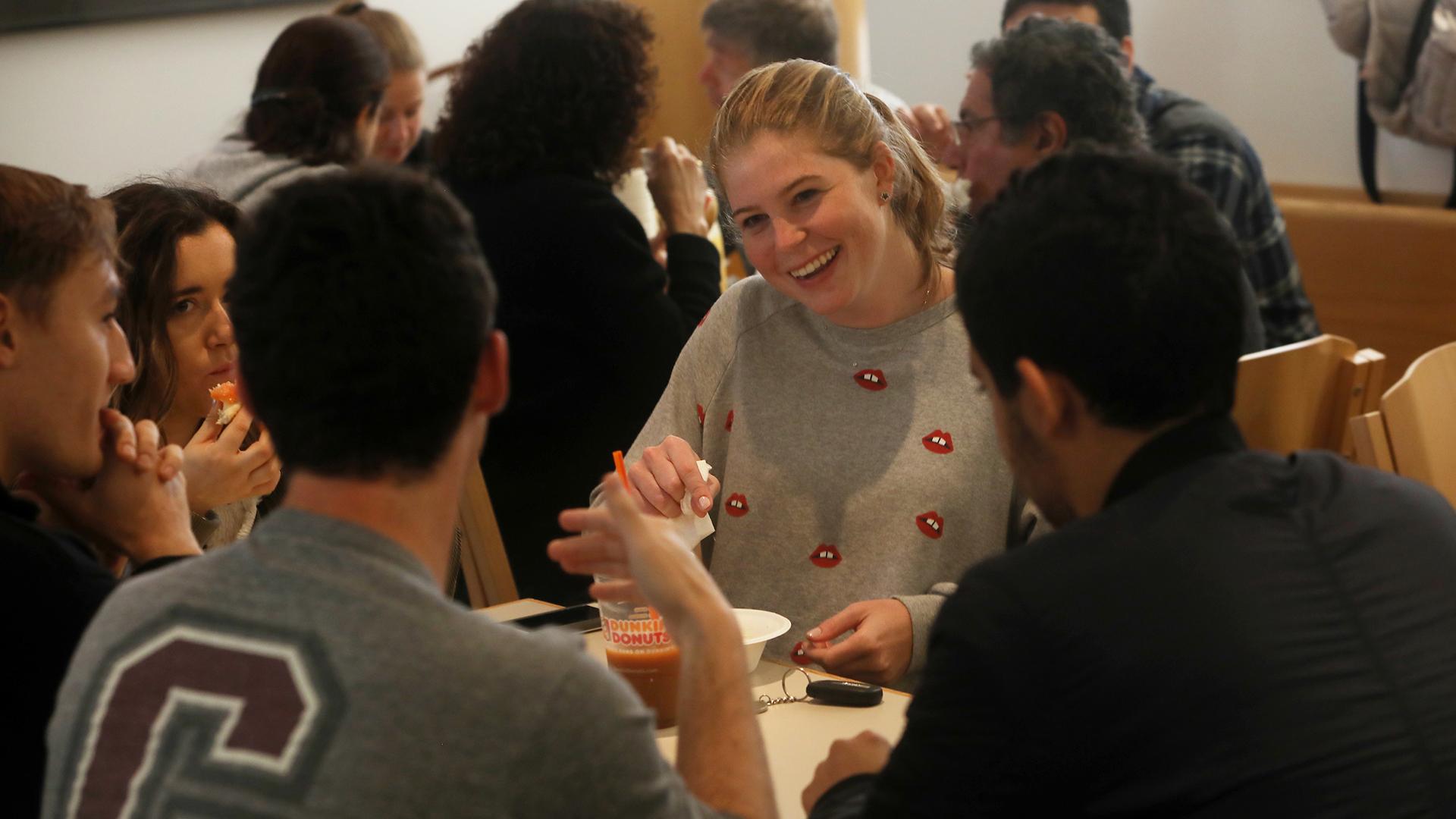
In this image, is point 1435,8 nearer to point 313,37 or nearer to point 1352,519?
point 313,37

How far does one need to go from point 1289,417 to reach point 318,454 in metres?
1.62

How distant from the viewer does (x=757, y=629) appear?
1515 mm

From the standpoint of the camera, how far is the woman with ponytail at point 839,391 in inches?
70.2

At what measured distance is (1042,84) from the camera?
2977 mm

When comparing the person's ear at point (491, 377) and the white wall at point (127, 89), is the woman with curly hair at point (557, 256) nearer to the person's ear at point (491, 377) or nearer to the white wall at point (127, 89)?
the white wall at point (127, 89)

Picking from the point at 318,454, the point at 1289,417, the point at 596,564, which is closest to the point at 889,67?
the point at 1289,417

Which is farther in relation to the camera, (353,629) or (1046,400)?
(1046,400)

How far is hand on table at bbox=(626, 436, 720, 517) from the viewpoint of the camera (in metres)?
1.66

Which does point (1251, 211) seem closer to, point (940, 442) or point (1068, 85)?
point (1068, 85)

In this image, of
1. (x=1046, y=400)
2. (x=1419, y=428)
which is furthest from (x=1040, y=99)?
(x=1046, y=400)

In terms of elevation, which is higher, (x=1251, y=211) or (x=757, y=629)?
(x=757, y=629)

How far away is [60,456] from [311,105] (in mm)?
1673

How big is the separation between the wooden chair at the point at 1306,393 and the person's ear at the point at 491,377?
1.35 metres

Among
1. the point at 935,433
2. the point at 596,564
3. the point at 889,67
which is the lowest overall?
the point at 889,67
